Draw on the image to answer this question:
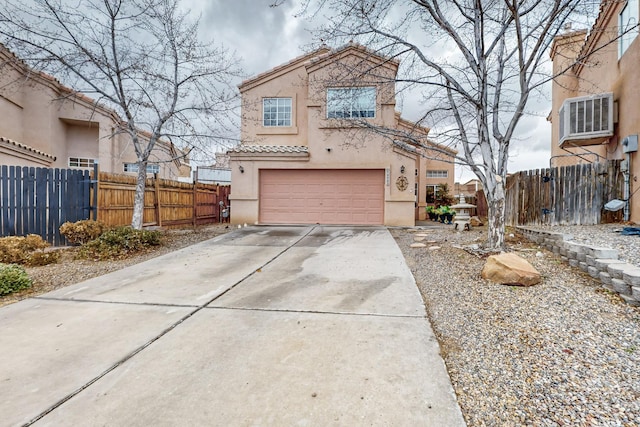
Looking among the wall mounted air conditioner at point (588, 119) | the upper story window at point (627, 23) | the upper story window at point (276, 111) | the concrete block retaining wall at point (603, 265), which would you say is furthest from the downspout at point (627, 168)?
the upper story window at point (276, 111)

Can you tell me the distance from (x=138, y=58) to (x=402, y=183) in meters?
9.36

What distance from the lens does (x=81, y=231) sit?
7.27 metres

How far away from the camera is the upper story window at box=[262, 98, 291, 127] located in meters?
13.9

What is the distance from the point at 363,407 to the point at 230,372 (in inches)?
41.4

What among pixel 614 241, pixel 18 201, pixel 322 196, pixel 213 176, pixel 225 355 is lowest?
pixel 225 355

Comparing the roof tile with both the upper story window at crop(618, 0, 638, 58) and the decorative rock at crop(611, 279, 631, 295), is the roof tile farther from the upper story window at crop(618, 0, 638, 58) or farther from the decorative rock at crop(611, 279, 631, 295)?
the decorative rock at crop(611, 279, 631, 295)

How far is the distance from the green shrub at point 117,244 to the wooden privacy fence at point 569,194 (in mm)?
9866

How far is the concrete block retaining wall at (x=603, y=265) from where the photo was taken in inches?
134

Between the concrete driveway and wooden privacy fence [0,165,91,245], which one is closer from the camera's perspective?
the concrete driveway

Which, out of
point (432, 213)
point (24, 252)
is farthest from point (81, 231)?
point (432, 213)

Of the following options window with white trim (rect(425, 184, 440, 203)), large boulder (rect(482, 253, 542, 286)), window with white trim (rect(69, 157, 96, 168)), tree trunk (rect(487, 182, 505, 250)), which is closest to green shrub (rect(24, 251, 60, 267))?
large boulder (rect(482, 253, 542, 286))

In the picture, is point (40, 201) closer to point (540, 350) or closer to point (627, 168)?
point (540, 350)

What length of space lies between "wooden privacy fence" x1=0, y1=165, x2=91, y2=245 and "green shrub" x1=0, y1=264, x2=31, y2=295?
142 inches

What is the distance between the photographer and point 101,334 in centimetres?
312
